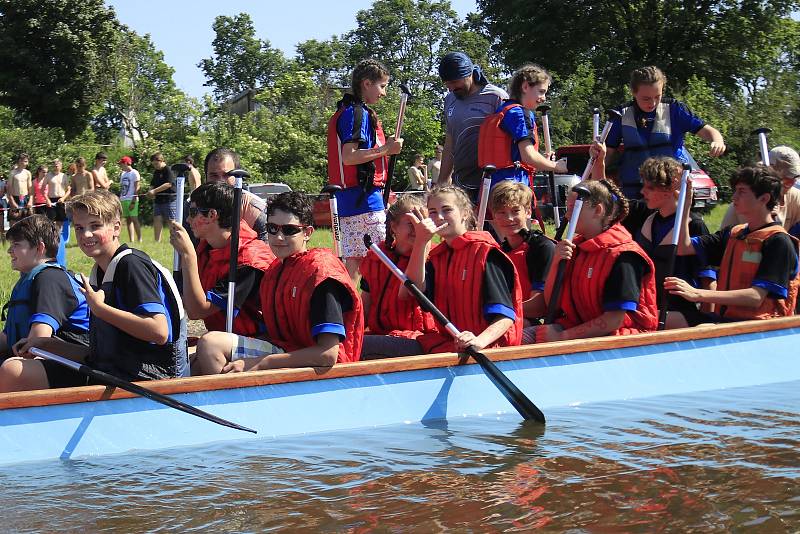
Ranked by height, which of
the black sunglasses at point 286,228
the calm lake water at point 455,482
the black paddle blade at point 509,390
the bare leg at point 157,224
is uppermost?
the bare leg at point 157,224

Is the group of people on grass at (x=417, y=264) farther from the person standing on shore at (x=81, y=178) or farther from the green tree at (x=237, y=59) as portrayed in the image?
the green tree at (x=237, y=59)

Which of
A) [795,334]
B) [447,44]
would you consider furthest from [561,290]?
[447,44]

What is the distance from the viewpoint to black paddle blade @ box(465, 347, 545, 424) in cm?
559

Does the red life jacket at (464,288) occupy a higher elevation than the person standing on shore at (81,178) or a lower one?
lower

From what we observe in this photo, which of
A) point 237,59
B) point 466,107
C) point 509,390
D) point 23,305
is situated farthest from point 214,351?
point 237,59

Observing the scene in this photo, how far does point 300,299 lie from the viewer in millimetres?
5246

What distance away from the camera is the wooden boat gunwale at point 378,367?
15.6 feet

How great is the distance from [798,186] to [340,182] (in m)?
3.15

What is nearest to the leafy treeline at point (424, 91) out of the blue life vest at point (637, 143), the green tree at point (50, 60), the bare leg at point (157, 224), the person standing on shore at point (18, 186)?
the green tree at point (50, 60)

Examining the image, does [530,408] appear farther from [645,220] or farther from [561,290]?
[645,220]

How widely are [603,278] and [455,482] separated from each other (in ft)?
5.55

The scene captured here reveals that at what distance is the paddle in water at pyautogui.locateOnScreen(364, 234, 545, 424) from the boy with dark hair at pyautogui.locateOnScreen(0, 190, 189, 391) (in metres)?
1.21

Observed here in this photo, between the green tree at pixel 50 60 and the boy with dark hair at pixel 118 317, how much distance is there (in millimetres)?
28572

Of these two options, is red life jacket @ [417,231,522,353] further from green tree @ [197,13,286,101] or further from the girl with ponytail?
green tree @ [197,13,286,101]
